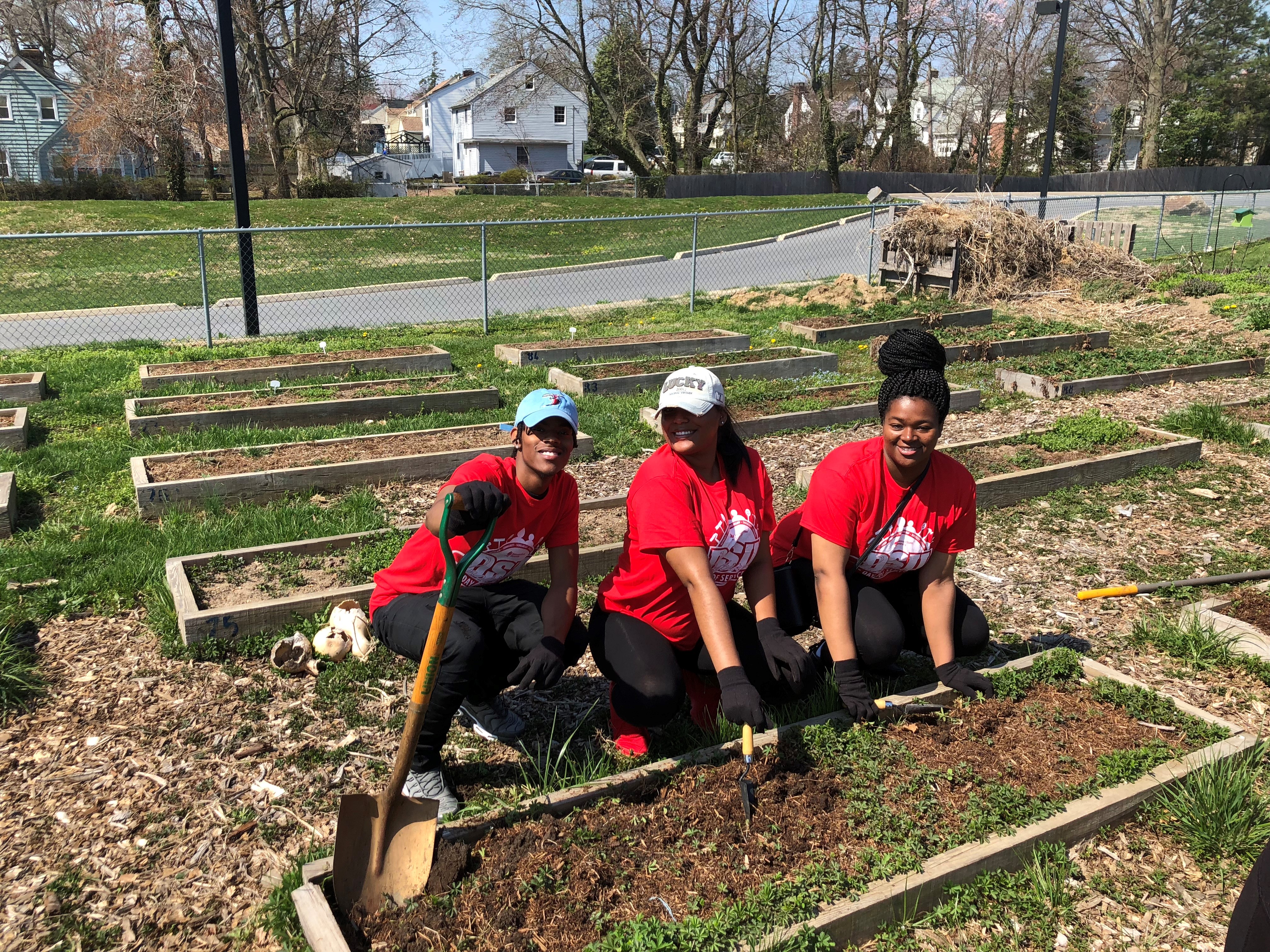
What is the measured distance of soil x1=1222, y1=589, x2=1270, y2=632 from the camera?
4.62 m

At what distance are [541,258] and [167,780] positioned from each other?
19391 millimetres

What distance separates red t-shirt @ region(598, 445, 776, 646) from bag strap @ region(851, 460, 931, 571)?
43 cm

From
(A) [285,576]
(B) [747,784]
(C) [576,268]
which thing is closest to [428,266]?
(C) [576,268]

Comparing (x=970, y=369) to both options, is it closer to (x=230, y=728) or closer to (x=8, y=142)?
(x=230, y=728)

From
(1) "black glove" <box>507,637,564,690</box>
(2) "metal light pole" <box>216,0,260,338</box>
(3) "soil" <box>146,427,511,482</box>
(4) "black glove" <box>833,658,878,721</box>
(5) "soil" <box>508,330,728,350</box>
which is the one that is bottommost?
(4) "black glove" <box>833,658,878,721</box>

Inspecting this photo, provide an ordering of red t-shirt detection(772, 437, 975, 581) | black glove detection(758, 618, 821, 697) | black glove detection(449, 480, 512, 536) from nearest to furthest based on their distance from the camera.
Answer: black glove detection(449, 480, 512, 536) → black glove detection(758, 618, 821, 697) → red t-shirt detection(772, 437, 975, 581)

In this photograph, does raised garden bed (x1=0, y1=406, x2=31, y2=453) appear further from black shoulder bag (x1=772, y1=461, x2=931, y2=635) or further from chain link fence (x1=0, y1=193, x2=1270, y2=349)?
black shoulder bag (x1=772, y1=461, x2=931, y2=635)

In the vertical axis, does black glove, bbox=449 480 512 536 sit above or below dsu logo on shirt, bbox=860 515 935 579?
above

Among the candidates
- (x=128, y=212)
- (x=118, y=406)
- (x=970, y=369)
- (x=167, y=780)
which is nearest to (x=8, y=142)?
(x=128, y=212)

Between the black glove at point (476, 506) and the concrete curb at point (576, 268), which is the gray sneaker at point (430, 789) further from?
the concrete curb at point (576, 268)

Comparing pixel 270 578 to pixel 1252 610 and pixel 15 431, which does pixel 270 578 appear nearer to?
pixel 15 431

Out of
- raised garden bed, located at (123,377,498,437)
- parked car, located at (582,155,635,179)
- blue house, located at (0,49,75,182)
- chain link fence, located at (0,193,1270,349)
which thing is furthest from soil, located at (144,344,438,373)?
parked car, located at (582,155,635,179)

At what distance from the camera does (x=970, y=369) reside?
10750 millimetres

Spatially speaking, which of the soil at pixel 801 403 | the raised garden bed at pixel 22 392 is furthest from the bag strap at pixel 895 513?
the raised garden bed at pixel 22 392
